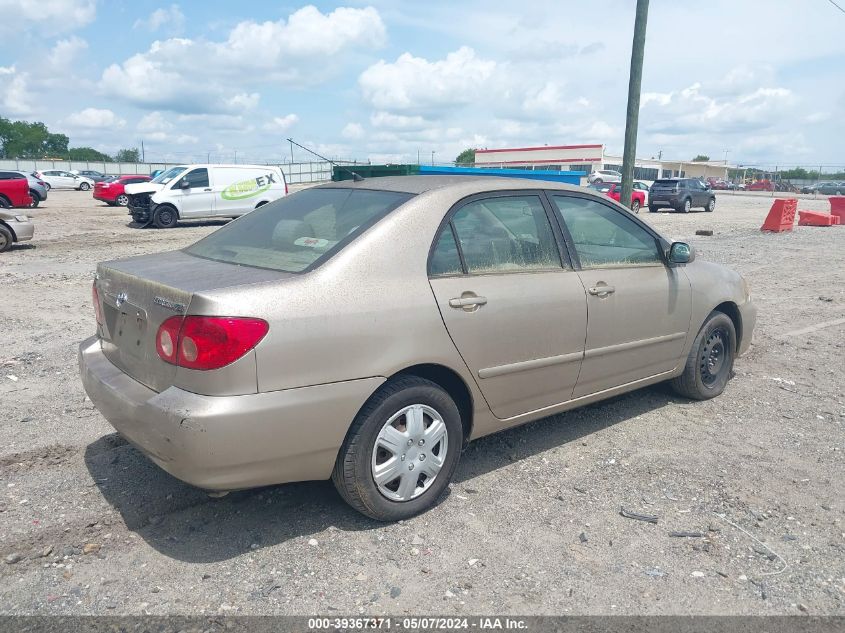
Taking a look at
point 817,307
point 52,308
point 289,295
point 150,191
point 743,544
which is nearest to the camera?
point 289,295

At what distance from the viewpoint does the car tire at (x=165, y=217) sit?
1930 cm

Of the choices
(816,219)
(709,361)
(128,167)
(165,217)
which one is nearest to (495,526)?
(709,361)

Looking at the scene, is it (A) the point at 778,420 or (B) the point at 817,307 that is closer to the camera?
(A) the point at 778,420

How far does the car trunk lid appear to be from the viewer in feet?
9.68

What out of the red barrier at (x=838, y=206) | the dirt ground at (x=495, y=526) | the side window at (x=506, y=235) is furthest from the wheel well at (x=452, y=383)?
the red barrier at (x=838, y=206)

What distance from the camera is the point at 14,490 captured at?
11.7 ft

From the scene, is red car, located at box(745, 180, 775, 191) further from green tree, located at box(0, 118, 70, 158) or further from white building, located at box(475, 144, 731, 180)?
green tree, located at box(0, 118, 70, 158)

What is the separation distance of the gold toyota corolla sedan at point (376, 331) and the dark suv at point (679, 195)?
2640 cm

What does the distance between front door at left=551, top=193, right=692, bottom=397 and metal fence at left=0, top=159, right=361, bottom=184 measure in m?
46.0

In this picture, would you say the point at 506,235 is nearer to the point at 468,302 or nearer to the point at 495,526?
the point at 468,302

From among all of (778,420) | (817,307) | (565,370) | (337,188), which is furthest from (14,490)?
(817,307)

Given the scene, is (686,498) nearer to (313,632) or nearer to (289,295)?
(313,632)

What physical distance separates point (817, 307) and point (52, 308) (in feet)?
30.9

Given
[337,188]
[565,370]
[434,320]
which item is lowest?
[565,370]
